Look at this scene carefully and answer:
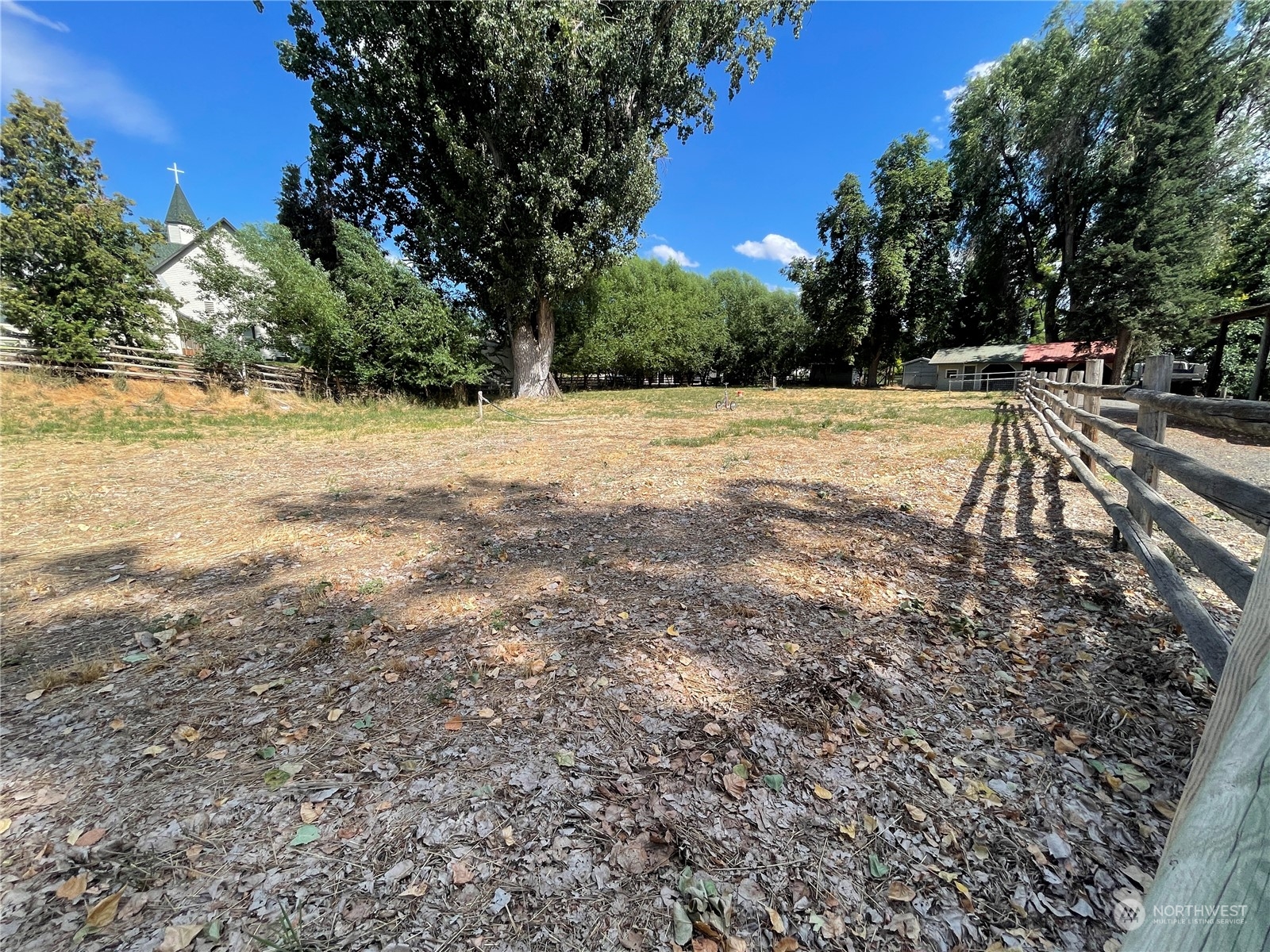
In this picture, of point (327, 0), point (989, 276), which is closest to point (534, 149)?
point (327, 0)

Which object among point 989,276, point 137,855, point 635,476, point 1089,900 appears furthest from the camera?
point 989,276

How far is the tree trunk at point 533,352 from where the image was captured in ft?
68.3

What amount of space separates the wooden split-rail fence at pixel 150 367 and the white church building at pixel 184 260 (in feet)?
3.59

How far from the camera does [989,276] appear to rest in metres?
32.3

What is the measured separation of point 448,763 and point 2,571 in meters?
5.05

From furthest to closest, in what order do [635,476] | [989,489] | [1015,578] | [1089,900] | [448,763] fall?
[635,476] < [989,489] < [1015,578] < [448,763] < [1089,900]

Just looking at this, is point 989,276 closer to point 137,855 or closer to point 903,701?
point 903,701

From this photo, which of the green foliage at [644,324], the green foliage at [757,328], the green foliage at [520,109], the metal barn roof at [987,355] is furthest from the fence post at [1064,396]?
the green foliage at [757,328]

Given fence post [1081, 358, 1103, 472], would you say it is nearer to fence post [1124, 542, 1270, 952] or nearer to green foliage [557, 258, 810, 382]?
fence post [1124, 542, 1270, 952]

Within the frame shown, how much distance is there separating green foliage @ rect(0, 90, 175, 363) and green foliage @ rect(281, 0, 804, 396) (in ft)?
23.8

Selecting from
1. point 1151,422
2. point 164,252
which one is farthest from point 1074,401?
point 164,252

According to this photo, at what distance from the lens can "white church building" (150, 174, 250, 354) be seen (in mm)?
16609

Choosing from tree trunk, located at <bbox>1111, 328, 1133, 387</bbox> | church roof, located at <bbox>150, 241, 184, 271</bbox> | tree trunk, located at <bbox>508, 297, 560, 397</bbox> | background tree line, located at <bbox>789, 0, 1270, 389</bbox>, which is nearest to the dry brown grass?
tree trunk, located at <bbox>508, 297, 560, 397</bbox>
